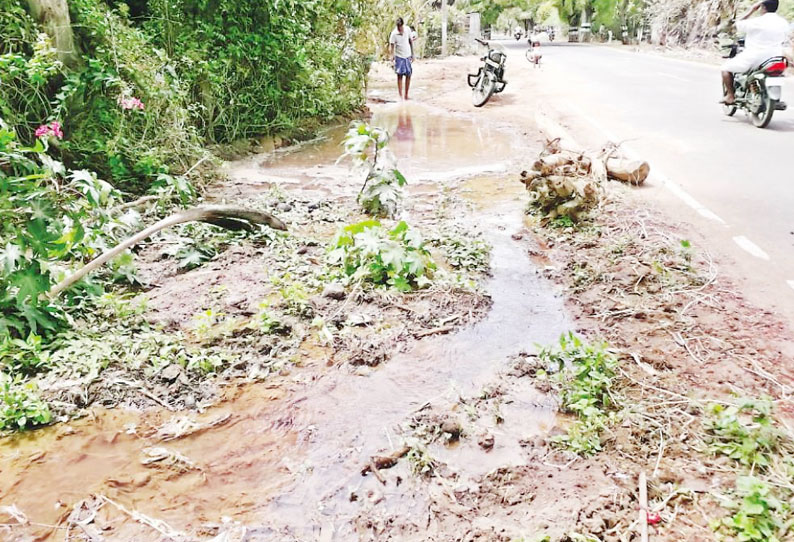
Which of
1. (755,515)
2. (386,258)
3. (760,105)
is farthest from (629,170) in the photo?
(755,515)

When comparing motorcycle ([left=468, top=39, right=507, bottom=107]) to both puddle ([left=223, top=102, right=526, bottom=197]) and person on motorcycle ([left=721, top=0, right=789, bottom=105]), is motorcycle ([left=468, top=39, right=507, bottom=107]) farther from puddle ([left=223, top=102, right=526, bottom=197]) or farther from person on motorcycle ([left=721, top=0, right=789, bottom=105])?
person on motorcycle ([left=721, top=0, right=789, bottom=105])

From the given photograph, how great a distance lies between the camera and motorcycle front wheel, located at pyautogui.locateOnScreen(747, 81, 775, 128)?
26.7 ft

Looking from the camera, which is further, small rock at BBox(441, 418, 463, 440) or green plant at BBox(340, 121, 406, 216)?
green plant at BBox(340, 121, 406, 216)

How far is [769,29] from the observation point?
8.11m

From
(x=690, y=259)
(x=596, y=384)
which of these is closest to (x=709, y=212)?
(x=690, y=259)

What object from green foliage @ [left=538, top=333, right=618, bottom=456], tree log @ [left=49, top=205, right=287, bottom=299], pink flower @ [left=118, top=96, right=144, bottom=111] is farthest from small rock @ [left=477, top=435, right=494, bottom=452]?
pink flower @ [left=118, top=96, right=144, bottom=111]

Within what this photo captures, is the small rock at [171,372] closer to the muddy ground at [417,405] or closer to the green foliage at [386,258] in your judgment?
the muddy ground at [417,405]

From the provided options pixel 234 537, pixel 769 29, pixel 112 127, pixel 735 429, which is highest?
pixel 769 29

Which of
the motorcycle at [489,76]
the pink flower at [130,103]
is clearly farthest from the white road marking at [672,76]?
the pink flower at [130,103]

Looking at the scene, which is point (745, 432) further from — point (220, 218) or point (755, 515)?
point (220, 218)

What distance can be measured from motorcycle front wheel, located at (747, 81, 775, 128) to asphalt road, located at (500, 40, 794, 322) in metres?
0.18

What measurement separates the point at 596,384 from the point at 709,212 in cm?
319

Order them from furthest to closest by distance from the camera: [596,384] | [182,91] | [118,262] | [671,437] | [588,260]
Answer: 1. [182,91]
2. [588,260]
3. [118,262]
4. [596,384]
5. [671,437]

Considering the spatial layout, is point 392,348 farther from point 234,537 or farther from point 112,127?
point 112,127
